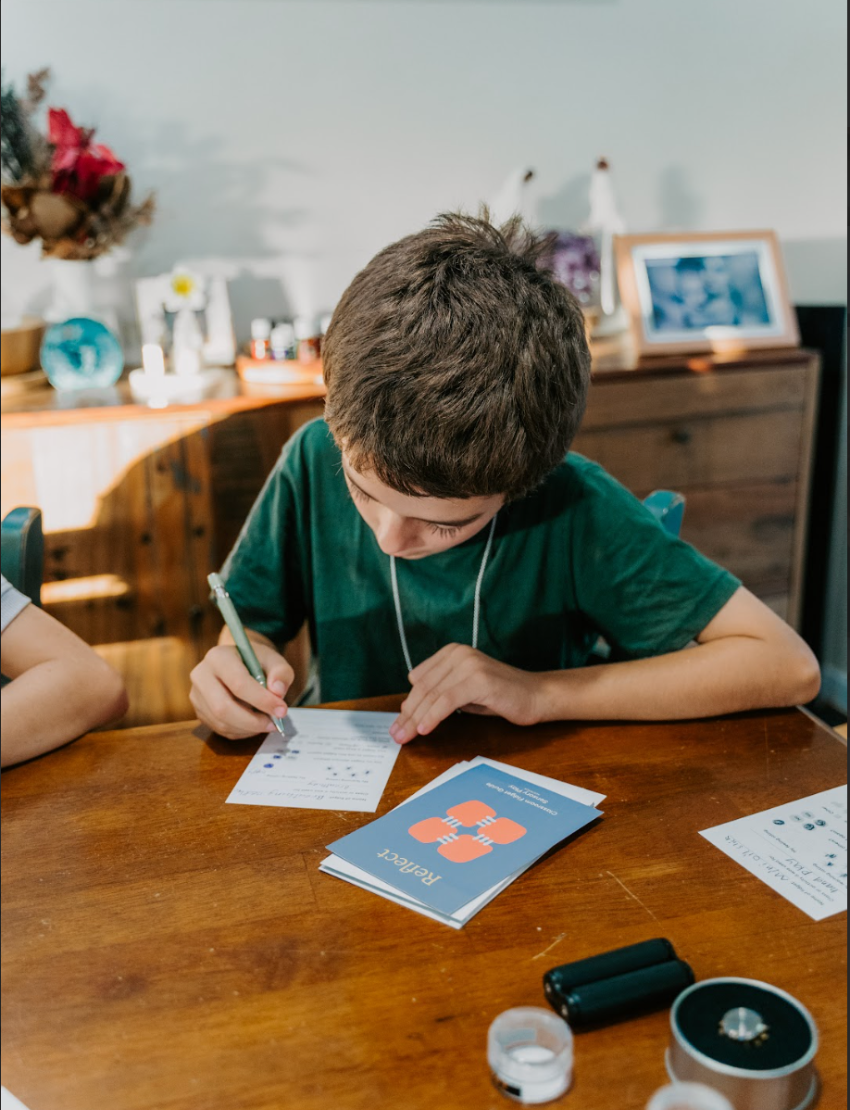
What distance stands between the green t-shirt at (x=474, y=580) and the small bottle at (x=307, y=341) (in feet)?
2.56

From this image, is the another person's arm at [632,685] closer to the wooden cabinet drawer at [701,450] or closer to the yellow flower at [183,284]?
the wooden cabinet drawer at [701,450]

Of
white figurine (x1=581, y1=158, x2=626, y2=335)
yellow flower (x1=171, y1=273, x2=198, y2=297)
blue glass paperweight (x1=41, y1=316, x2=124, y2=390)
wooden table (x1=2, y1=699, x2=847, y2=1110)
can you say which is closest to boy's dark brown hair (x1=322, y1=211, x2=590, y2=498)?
wooden table (x1=2, y1=699, x2=847, y2=1110)

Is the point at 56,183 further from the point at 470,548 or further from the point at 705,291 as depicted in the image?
the point at 705,291

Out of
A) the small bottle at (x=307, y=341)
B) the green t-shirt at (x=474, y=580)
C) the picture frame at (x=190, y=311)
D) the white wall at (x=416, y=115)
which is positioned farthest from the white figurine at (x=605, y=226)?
the green t-shirt at (x=474, y=580)

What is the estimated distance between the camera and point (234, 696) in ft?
3.02

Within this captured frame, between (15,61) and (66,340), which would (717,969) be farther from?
(15,61)

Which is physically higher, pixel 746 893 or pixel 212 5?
pixel 212 5

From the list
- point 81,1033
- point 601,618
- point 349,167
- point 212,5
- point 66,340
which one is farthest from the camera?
Result: point 349,167

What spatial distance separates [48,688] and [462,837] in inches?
12.6

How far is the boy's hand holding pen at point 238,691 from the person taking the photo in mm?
894

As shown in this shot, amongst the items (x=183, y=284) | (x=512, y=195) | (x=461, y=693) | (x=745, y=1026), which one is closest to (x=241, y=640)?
(x=461, y=693)

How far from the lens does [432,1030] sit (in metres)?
0.58

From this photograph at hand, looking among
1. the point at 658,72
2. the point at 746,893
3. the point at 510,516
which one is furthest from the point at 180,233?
the point at 746,893

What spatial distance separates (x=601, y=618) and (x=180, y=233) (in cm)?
146
